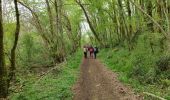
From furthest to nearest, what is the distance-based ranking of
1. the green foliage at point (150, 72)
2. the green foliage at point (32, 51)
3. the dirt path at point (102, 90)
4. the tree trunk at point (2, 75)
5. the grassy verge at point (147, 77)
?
1. the green foliage at point (32, 51)
2. the tree trunk at point (2, 75)
3. the green foliage at point (150, 72)
4. the grassy verge at point (147, 77)
5. the dirt path at point (102, 90)

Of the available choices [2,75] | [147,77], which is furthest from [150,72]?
[2,75]

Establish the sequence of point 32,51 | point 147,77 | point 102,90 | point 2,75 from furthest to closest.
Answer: point 32,51 < point 2,75 < point 147,77 < point 102,90

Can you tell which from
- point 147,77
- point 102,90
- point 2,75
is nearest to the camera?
point 102,90

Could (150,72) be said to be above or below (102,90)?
above

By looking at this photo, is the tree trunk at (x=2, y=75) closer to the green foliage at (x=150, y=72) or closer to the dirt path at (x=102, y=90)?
the dirt path at (x=102, y=90)

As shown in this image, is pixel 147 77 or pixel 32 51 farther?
pixel 32 51

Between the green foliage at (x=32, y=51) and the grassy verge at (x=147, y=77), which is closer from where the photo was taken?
the grassy verge at (x=147, y=77)

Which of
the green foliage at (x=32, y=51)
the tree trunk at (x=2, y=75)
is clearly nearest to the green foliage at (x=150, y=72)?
the tree trunk at (x=2, y=75)

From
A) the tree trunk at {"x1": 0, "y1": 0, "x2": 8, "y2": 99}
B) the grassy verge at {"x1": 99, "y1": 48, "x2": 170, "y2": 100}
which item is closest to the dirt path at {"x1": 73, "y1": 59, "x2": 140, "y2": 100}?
the grassy verge at {"x1": 99, "y1": 48, "x2": 170, "y2": 100}

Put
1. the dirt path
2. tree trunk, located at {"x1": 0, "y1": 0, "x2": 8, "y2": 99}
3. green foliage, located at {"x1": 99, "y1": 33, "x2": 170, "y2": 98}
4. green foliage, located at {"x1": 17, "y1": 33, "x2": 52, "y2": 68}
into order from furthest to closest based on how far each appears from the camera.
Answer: green foliage, located at {"x1": 17, "y1": 33, "x2": 52, "y2": 68}
tree trunk, located at {"x1": 0, "y1": 0, "x2": 8, "y2": 99}
green foliage, located at {"x1": 99, "y1": 33, "x2": 170, "y2": 98}
the dirt path

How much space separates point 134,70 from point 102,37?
35.2 m

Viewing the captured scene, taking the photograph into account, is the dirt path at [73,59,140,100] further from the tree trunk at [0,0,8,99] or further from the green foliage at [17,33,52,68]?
the green foliage at [17,33,52,68]

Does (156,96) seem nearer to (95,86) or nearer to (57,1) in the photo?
(95,86)

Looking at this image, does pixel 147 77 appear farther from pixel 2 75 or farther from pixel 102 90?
pixel 2 75
